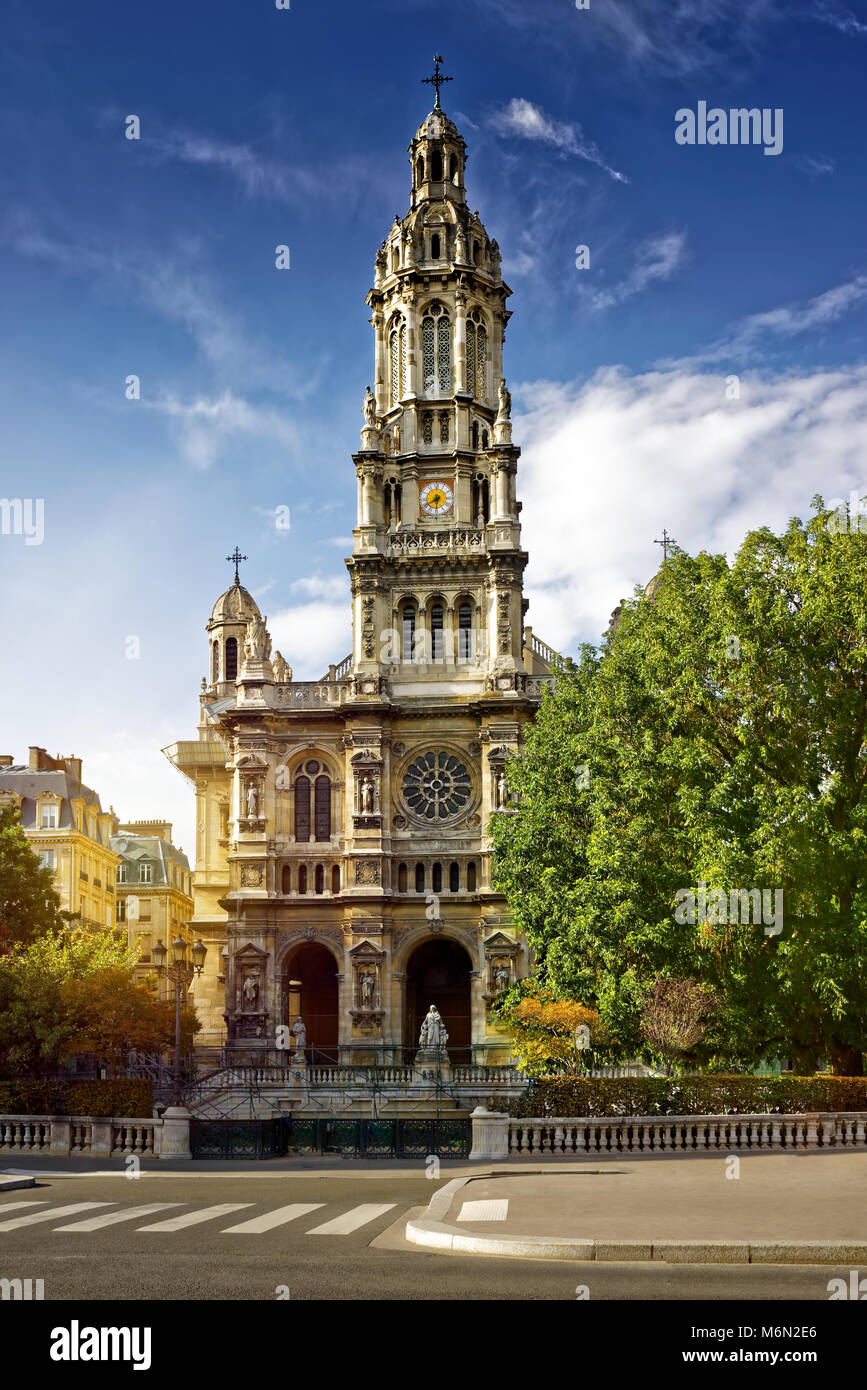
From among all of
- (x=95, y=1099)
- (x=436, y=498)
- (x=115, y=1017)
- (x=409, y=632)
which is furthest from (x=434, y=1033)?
(x=436, y=498)

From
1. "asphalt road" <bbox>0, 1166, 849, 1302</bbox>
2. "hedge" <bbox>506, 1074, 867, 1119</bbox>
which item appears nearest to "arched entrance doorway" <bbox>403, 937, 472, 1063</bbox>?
"hedge" <bbox>506, 1074, 867, 1119</bbox>

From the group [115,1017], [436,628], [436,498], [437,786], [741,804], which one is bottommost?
[115,1017]

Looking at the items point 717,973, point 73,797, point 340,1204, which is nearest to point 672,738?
point 717,973

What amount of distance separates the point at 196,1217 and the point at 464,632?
47.0 m

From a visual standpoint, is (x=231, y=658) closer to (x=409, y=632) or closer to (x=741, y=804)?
(x=409, y=632)

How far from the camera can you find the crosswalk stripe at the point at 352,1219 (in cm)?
1657

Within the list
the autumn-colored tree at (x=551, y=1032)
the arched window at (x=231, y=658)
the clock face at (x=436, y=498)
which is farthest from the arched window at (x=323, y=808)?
the autumn-colored tree at (x=551, y=1032)

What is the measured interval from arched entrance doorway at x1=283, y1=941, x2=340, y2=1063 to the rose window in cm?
815

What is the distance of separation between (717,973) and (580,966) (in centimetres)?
510

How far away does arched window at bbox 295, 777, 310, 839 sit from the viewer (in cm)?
6228

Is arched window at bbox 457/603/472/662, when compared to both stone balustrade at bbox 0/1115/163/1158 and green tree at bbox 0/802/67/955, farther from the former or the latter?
stone balustrade at bbox 0/1115/163/1158

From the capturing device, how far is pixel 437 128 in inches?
2960
